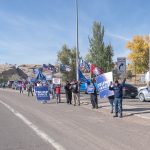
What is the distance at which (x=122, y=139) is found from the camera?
1212 centimetres

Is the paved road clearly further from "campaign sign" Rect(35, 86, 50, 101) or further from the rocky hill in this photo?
the rocky hill

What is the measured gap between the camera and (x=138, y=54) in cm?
8738

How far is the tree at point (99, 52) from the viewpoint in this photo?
217ft

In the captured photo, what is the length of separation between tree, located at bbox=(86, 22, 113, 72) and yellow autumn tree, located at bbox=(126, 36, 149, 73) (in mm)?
19368

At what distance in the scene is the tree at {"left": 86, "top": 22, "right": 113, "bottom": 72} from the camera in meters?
66.1

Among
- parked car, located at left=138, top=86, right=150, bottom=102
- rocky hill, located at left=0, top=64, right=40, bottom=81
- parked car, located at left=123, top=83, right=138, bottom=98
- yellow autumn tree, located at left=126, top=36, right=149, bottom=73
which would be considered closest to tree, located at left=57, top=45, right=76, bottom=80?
yellow autumn tree, located at left=126, top=36, right=149, bottom=73

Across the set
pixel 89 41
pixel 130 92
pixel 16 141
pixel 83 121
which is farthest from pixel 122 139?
pixel 89 41

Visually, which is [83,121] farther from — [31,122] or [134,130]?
[134,130]

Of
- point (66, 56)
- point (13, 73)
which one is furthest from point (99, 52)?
point (13, 73)

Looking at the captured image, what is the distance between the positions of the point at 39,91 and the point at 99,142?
828 inches

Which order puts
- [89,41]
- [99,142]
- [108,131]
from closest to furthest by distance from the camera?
[99,142] < [108,131] < [89,41]

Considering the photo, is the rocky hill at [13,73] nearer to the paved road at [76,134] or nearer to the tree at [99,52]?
the tree at [99,52]

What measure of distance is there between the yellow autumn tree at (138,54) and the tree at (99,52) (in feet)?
63.5

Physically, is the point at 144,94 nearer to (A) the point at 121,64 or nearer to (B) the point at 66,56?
(A) the point at 121,64
